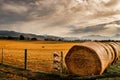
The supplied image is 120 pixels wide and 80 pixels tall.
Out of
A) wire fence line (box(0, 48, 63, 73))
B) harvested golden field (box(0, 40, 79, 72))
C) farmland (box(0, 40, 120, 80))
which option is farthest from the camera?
harvested golden field (box(0, 40, 79, 72))

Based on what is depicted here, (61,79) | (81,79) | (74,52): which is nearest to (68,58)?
(74,52)

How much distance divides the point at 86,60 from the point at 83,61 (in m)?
0.26

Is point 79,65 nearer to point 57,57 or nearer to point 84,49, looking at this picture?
point 84,49

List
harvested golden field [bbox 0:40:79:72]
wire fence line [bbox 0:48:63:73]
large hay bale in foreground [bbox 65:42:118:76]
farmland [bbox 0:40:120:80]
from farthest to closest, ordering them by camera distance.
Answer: harvested golden field [bbox 0:40:79:72] → farmland [bbox 0:40:120:80] → wire fence line [bbox 0:48:63:73] → large hay bale in foreground [bbox 65:42:118:76]

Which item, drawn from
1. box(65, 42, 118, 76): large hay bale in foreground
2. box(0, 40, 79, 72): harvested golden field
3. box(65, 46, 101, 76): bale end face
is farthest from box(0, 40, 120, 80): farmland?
box(65, 46, 101, 76): bale end face

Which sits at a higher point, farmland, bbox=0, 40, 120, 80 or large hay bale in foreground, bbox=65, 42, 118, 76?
large hay bale in foreground, bbox=65, 42, 118, 76

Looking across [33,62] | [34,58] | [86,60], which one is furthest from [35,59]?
[86,60]

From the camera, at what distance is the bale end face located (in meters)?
18.1

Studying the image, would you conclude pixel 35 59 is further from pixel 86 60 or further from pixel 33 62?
pixel 86 60

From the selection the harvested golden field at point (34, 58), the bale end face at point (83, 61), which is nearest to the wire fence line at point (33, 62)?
the harvested golden field at point (34, 58)

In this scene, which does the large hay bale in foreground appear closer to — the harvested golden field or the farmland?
the farmland

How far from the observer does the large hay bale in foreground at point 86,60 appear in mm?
18062

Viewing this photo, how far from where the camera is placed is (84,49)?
1841 cm

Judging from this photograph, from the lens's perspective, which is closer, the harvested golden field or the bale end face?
the bale end face
